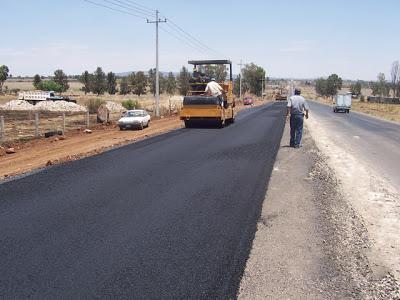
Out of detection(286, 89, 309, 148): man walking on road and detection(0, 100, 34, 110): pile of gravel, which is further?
detection(0, 100, 34, 110): pile of gravel

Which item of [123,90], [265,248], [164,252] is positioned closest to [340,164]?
[265,248]

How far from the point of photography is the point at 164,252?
19.3ft

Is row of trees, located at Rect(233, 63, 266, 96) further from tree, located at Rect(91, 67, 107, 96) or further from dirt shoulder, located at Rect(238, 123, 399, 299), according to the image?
dirt shoulder, located at Rect(238, 123, 399, 299)

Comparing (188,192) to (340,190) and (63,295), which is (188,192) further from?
(63,295)

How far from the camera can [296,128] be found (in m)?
16.5

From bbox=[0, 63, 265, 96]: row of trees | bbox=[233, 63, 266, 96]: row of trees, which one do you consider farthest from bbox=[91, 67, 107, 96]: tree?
bbox=[233, 63, 266, 96]: row of trees

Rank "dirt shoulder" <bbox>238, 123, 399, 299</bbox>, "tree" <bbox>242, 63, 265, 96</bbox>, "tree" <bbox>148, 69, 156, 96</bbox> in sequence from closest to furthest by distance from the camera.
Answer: "dirt shoulder" <bbox>238, 123, 399, 299</bbox> < "tree" <bbox>148, 69, 156, 96</bbox> < "tree" <bbox>242, 63, 265, 96</bbox>

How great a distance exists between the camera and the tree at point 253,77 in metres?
144

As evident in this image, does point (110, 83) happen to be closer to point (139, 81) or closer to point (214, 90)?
point (139, 81)

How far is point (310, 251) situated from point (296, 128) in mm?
10934

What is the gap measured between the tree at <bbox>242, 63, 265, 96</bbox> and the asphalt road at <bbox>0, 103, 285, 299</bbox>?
135 meters

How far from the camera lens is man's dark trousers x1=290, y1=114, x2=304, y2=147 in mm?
16142

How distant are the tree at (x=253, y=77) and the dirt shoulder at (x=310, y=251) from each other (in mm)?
137012

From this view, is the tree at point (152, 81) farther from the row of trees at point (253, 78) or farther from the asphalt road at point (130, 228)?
the asphalt road at point (130, 228)
